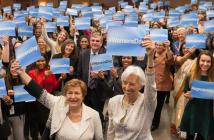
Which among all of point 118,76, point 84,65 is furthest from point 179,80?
point 84,65

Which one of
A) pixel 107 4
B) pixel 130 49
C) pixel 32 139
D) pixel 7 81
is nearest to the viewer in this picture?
pixel 130 49

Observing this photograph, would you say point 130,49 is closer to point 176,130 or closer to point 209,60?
point 209,60

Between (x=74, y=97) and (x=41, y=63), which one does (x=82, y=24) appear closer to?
(x=41, y=63)

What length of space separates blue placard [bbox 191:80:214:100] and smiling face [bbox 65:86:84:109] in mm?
1676

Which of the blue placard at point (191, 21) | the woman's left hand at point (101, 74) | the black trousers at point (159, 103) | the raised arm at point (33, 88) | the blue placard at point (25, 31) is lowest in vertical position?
the black trousers at point (159, 103)

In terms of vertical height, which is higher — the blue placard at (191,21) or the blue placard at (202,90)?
the blue placard at (191,21)

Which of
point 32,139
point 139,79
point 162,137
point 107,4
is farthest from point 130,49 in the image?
point 107,4


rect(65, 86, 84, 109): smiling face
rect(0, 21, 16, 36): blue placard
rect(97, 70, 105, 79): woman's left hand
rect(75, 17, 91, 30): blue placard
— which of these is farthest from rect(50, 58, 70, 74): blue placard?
rect(75, 17, 91, 30): blue placard

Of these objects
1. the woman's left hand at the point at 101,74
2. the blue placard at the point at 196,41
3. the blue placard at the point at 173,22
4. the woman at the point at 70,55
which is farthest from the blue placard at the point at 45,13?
the woman's left hand at the point at 101,74

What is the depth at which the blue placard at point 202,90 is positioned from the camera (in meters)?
4.41

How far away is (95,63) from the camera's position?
520 centimetres

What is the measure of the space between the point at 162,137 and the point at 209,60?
2254 mm

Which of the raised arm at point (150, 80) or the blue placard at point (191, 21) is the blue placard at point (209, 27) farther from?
the raised arm at point (150, 80)

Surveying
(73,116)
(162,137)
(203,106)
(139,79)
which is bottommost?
(162,137)
